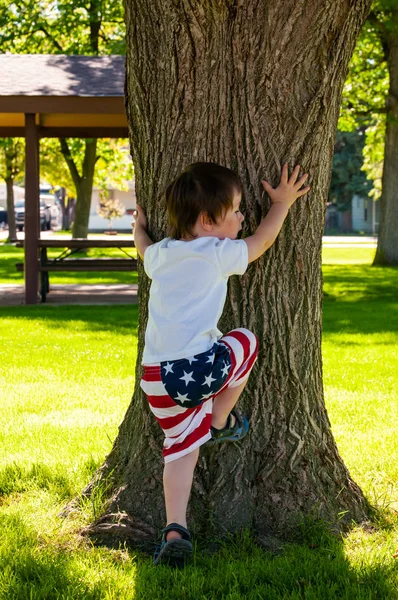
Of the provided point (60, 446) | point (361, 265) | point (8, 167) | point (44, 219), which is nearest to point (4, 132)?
point (361, 265)

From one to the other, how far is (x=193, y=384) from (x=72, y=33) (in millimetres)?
24294

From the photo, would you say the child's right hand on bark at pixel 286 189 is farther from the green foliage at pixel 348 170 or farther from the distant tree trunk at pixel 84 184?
the green foliage at pixel 348 170

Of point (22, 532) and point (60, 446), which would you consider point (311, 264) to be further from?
point (60, 446)

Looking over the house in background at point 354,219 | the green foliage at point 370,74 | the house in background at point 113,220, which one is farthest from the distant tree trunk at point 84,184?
the house in background at point 354,219

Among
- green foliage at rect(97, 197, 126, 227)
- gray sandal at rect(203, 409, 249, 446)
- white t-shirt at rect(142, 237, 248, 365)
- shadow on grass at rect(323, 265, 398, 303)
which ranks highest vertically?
green foliage at rect(97, 197, 126, 227)

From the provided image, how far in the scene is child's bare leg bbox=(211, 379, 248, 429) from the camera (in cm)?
345

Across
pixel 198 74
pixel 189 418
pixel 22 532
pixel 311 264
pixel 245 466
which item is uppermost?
pixel 198 74

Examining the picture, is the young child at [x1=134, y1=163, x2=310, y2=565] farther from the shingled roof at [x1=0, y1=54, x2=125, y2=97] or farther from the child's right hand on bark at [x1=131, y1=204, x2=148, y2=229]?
the shingled roof at [x1=0, y1=54, x2=125, y2=97]

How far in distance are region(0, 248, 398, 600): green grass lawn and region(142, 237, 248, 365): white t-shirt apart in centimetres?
80

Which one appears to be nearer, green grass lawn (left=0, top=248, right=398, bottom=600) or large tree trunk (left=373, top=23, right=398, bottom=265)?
green grass lawn (left=0, top=248, right=398, bottom=600)

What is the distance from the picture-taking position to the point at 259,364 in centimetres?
371

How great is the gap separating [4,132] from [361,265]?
10.1 meters

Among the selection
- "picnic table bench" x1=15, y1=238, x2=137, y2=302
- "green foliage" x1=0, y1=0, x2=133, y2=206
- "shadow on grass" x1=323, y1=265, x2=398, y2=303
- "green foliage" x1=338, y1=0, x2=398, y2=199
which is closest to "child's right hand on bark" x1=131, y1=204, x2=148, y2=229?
"picnic table bench" x1=15, y1=238, x2=137, y2=302

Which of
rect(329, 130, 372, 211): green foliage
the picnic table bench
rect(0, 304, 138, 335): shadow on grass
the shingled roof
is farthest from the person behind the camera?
rect(329, 130, 372, 211): green foliage
